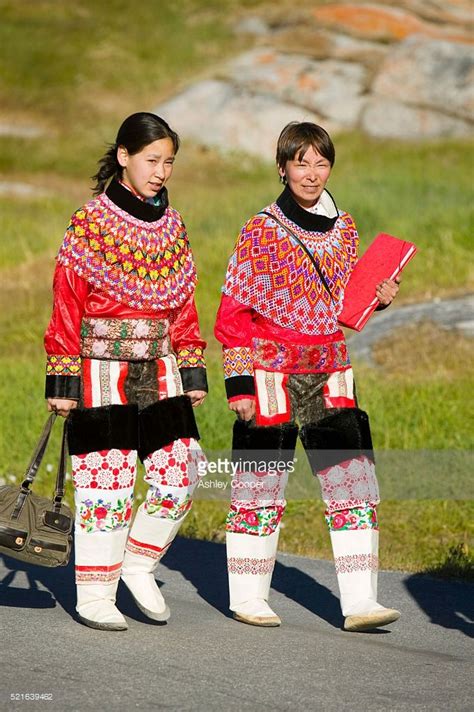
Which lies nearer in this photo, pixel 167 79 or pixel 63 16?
pixel 167 79

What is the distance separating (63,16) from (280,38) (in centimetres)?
740

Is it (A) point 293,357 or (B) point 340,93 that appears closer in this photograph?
(A) point 293,357

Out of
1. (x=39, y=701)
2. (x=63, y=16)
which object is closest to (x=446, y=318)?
(x=39, y=701)

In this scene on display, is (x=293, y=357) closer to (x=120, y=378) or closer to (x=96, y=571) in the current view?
(x=120, y=378)

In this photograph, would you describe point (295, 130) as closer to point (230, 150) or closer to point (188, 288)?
point (188, 288)

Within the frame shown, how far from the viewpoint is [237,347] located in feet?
20.0

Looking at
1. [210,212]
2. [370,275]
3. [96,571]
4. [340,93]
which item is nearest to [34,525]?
[96,571]

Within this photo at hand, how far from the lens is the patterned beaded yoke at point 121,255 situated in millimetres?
5961

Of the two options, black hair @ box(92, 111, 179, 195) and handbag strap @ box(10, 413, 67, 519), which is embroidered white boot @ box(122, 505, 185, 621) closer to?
handbag strap @ box(10, 413, 67, 519)

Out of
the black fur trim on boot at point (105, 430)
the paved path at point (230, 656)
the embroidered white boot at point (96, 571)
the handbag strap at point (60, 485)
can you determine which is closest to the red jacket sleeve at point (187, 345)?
the black fur trim on boot at point (105, 430)

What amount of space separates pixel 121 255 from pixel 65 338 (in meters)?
0.42

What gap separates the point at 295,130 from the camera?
6133 mm

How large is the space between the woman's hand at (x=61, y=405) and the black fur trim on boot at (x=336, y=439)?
1.01 metres

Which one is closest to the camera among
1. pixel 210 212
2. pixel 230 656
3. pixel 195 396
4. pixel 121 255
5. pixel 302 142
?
pixel 230 656
